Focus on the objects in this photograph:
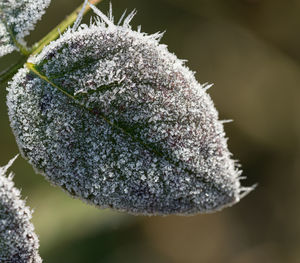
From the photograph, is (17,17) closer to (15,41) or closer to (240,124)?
(15,41)

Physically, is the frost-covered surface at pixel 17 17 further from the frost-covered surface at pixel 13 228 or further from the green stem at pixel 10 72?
the frost-covered surface at pixel 13 228

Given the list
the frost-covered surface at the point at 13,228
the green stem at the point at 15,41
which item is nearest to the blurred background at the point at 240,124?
the green stem at the point at 15,41

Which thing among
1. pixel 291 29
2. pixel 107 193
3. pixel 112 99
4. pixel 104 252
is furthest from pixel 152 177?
pixel 291 29

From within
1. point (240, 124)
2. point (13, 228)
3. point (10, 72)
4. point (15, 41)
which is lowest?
point (13, 228)

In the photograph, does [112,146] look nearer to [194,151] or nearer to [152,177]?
[152,177]

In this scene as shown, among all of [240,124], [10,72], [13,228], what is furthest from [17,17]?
[240,124]

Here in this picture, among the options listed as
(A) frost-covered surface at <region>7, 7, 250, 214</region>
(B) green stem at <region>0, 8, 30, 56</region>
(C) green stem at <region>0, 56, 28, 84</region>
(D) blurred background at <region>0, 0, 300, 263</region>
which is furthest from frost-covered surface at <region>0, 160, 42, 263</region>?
(D) blurred background at <region>0, 0, 300, 263</region>
